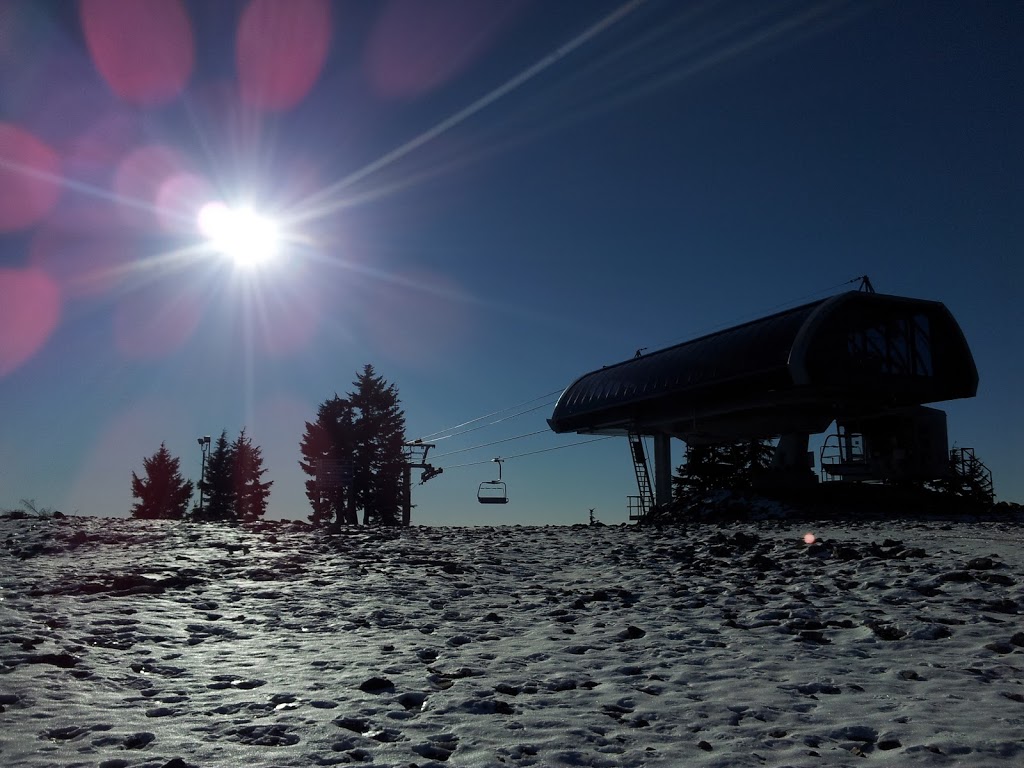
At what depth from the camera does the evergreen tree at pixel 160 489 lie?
71.6 m

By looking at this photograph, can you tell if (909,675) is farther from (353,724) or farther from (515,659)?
(353,724)

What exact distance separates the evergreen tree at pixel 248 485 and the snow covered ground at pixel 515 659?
194ft

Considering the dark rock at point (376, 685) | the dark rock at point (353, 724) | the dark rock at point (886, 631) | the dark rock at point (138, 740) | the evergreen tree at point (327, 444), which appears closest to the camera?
the dark rock at point (138, 740)

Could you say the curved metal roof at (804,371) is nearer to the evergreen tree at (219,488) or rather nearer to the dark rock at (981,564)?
the dark rock at (981,564)

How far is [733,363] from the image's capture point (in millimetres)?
36531

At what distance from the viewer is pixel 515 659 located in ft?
26.0

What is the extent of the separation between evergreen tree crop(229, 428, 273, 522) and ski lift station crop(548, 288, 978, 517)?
40.7m

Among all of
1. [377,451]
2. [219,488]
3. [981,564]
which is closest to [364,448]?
[377,451]

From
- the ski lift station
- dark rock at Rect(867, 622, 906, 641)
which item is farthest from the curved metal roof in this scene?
dark rock at Rect(867, 622, 906, 641)

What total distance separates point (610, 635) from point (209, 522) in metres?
16.8

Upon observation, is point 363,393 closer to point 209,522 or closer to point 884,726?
point 209,522

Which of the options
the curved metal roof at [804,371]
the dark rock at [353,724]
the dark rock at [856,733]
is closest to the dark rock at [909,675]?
the dark rock at [856,733]

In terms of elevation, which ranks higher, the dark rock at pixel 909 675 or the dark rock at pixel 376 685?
the dark rock at pixel 376 685

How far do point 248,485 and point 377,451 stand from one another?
56.8 feet
